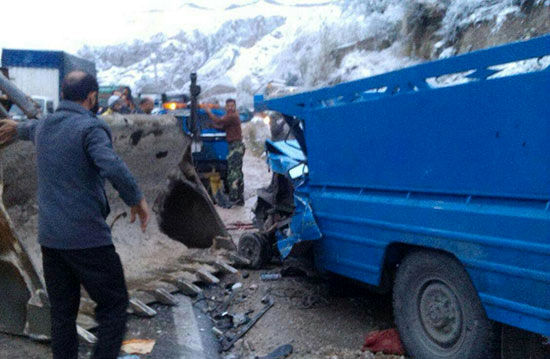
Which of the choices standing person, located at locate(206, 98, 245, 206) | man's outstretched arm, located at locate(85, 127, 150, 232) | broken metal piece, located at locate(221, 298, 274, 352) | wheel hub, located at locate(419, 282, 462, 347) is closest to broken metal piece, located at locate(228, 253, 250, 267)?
broken metal piece, located at locate(221, 298, 274, 352)

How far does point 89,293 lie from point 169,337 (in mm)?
1307

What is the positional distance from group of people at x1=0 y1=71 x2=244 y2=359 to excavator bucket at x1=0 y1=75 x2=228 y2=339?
73cm

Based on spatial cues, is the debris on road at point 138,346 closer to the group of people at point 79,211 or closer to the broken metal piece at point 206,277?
the group of people at point 79,211

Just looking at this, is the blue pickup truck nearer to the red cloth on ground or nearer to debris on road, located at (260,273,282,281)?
the red cloth on ground

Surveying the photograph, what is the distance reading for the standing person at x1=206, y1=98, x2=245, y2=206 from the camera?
33.6 feet

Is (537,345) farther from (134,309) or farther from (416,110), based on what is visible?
(134,309)

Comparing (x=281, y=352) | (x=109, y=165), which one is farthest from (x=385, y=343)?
(x=109, y=165)

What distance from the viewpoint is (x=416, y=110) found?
3598mm

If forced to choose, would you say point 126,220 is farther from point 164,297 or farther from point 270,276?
point 270,276

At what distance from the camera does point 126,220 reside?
222 inches

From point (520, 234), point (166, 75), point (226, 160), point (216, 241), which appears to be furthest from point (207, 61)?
point (520, 234)

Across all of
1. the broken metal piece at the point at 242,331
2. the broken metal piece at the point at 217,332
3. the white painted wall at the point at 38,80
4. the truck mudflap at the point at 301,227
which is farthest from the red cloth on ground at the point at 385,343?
the white painted wall at the point at 38,80

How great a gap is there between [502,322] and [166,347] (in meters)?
2.18

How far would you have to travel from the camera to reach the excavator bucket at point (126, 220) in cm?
379
